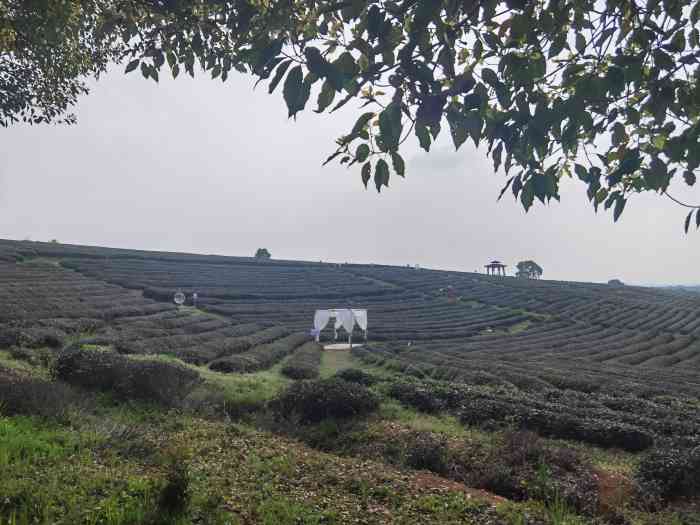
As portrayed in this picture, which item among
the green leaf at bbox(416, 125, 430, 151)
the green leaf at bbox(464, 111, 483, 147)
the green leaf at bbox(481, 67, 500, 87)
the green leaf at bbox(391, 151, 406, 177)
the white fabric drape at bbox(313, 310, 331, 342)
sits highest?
the green leaf at bbox(481, 67, 500, 87)

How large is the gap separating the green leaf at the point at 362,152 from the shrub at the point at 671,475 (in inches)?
265

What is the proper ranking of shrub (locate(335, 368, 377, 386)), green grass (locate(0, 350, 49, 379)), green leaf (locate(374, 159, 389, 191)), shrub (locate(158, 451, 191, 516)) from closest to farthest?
green leaf (locate(374, 159, 389, 191)) < shrub (locate(158, 451, 191, 516)) < green grass (locate(0, 350, 49, 379)) < shrub (locate(335, 368, 377, 386))

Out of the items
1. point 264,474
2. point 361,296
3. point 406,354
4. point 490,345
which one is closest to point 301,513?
point 264,474

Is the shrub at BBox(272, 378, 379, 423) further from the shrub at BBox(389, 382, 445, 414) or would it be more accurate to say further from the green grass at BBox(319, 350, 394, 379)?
the green grass at BBox(319, 350, 394, 379)

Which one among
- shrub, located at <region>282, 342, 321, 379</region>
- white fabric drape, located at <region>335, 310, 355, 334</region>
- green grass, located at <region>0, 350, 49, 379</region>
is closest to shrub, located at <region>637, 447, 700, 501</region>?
green grass, located at <region>0, 350, 49, 379</region>

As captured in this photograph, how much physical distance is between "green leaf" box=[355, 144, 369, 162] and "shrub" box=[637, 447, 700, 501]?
6.72 m

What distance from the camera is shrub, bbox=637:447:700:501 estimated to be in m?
7.00

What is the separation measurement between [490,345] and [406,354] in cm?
1120

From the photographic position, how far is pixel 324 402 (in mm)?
10961

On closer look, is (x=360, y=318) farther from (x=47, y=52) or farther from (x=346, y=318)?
(x=47, y=52)

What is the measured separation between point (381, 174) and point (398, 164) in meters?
0.12

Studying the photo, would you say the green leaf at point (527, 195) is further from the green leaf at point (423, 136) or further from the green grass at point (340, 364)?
the green grass at point (340, 364)

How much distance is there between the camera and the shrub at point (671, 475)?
700 cm

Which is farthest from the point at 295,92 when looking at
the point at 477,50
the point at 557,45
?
the point at 557,45
